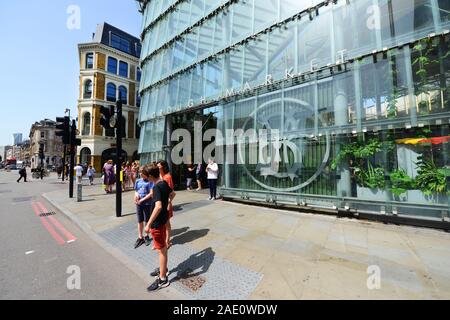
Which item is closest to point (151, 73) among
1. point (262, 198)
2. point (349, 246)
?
point (262, 198)

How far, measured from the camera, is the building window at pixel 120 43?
30.0 meters

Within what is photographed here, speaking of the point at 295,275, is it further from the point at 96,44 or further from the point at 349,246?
the point at 96,44

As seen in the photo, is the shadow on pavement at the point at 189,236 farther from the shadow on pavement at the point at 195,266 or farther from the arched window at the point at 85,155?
the arched window at the point at 85,155

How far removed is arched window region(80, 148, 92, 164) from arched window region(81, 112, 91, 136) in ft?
6.70

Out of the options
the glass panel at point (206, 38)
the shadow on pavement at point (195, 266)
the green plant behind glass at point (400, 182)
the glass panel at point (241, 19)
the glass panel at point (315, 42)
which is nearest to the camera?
the shadow on pavement at point (195, 266)

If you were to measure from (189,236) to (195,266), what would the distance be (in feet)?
4.77

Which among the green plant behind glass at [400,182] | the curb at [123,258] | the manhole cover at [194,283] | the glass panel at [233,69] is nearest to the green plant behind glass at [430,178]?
the green plant behind glass at [400,182]

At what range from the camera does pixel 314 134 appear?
22.1 feet

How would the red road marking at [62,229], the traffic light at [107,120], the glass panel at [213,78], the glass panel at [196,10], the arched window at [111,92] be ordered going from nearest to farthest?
1. the red road marking at [62,229]
2. the traffic light at [107,120]
3. the glass panel at [213,78]
4. the glass panel at [196,10]
5. the arched window at [111,92]

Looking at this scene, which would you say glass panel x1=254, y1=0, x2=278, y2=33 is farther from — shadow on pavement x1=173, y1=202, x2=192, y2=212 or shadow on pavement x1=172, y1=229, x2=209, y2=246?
shadow on pavement x1=172, y1=229, x2=209, y2=246

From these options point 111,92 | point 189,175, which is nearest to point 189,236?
point 189,175

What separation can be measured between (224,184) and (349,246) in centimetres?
558

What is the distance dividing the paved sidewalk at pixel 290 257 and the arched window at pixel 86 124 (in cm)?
2547
